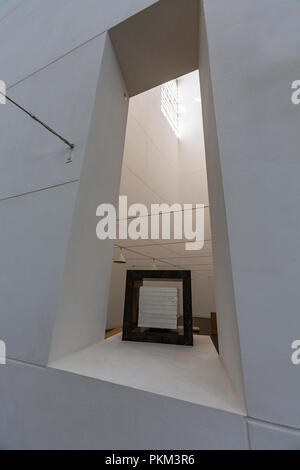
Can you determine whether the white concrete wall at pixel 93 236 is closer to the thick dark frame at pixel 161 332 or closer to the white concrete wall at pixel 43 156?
the white concrete wall at pixel 43 156

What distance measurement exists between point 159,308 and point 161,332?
0.46 ft

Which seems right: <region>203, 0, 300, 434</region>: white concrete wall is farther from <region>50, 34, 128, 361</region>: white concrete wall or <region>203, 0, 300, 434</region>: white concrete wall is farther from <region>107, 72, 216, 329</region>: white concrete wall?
<region>107, 72, 216, 329</region>: white concrete wall

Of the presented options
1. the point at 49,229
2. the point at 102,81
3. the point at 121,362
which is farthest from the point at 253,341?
the point at 102,81

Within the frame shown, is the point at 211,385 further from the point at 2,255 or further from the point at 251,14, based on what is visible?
the point at 251,14

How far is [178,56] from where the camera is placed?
1.19 meters

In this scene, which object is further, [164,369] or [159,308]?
[159,308]

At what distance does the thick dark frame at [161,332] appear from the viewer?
893 millimetres

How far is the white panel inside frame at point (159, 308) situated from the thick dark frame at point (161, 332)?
55 mm

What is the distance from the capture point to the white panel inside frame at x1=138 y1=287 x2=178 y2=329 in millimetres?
894

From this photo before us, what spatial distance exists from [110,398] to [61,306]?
14.8 inches

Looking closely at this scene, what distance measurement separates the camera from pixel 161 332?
0.94 metres

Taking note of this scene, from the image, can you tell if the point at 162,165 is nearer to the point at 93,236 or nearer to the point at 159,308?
the point at 93,236

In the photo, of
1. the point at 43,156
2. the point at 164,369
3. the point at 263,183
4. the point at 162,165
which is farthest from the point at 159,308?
the point at 162,165

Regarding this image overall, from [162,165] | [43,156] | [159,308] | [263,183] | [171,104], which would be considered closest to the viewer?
[263,183]
